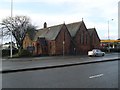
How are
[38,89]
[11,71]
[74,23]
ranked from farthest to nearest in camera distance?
[74,23]
[11,71]
[38,89]

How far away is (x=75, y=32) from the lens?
225 ft

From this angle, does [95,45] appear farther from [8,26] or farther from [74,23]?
[8,26]

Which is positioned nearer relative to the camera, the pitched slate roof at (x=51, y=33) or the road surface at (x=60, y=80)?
the road surface at (x=60, y=80)

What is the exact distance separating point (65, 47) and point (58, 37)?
3833 millimetres

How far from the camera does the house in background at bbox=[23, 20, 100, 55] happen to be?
63.6m

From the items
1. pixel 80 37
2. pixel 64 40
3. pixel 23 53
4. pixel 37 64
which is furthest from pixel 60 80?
pixel 80 37

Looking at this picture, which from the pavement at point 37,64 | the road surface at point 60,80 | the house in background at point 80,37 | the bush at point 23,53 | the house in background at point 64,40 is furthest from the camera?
the house in background at point 80,37

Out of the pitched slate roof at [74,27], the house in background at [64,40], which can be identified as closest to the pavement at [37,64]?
the house in background at [64,40]

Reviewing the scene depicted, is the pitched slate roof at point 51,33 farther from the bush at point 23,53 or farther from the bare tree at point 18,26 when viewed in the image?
the bush at point 23,53

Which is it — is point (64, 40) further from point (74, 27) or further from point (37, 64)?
point (37, 64)

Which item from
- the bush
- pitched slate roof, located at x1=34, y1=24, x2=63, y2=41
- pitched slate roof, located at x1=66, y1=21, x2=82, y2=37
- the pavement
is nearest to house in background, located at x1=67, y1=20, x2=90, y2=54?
pitched slate roof, located at x1=66, y1=21, x2=82, y2=37

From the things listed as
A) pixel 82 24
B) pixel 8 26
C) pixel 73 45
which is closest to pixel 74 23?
pixel 82 24

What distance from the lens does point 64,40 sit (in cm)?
6456

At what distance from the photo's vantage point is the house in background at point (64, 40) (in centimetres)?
6360
